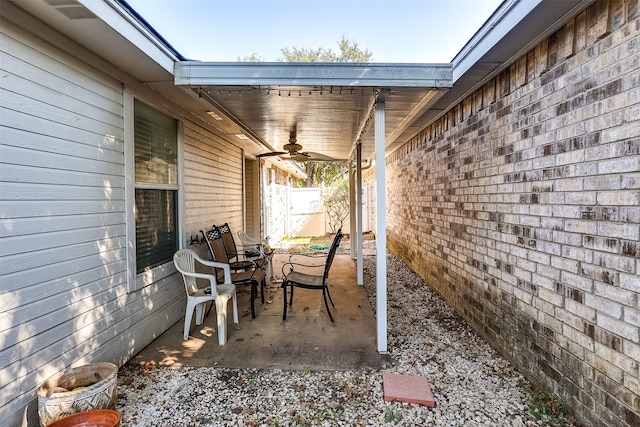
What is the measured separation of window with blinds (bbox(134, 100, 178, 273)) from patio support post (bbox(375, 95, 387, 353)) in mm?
2317

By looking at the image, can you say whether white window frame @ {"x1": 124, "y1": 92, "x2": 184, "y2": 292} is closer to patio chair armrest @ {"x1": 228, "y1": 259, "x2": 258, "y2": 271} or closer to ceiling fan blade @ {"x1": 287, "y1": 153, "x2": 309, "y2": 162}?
patio chair armrest @ {"x1": 228, "y1": 259, "x2": 258, "y2": 271}

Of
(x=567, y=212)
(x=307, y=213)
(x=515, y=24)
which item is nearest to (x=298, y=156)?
(x=515, y=24)

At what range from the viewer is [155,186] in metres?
3.49

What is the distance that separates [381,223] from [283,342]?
1581mm

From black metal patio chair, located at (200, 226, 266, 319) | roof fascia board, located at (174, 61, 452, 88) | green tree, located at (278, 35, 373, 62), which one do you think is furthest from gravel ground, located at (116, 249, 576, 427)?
green tree, located at (278, 35, 373, 62)

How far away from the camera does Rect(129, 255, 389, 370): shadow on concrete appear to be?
9.86 feet

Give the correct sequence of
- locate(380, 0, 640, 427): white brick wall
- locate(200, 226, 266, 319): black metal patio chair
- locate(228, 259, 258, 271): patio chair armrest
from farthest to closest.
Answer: locate(228, 259, 258, 271): patio chair armrest, locate(200, 226, 266, 319): black metal patio chair, locate(380, 0, 640, 427): white brick wall

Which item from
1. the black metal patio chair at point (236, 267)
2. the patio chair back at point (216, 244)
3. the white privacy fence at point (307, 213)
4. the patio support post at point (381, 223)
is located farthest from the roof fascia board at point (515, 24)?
the white privacy fence at point (307, 213)

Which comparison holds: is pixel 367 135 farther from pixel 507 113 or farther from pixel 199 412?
pixel 199 412

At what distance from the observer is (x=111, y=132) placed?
2.86 m

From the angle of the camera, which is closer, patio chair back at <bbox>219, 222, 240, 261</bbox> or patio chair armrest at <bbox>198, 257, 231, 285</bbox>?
patio chair armrest at <bbox>198, 257, 231, 285</bbox>

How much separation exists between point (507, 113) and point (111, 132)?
351cm

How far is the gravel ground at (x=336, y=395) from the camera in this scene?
2.24m

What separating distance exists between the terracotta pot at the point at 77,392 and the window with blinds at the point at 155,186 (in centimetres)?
106
